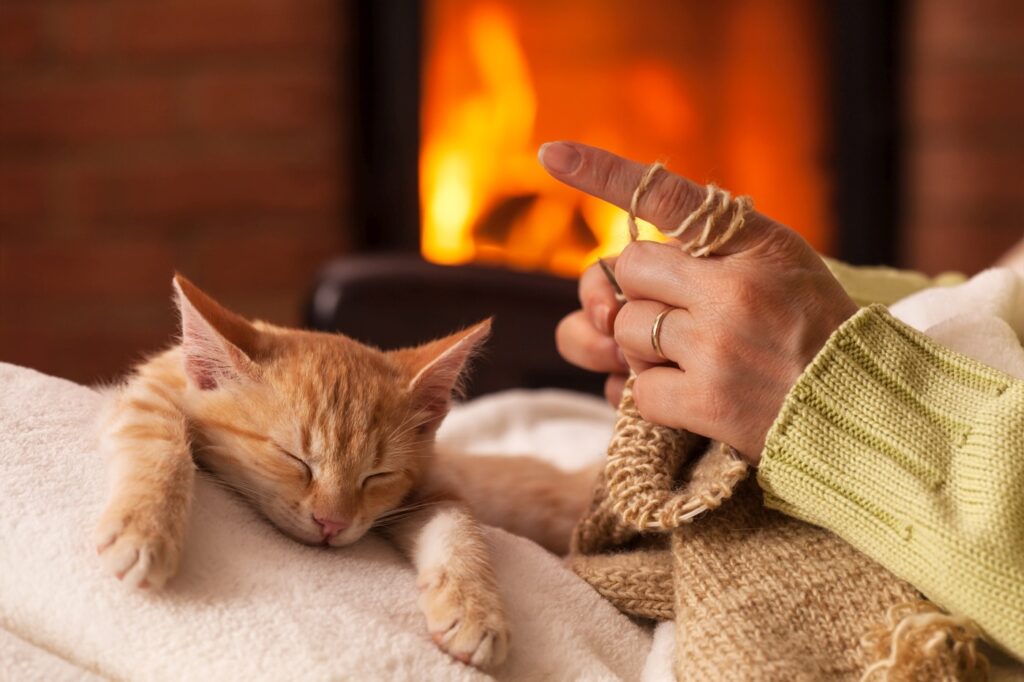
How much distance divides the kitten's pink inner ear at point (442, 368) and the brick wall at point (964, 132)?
1842 mm

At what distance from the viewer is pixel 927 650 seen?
721 millimetres

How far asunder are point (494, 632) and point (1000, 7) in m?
2.32

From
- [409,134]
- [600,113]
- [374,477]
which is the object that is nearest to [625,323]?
[374,477]

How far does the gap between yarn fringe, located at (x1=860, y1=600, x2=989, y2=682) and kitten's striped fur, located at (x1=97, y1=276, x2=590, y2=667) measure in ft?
0.86

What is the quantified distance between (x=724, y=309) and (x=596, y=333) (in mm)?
314

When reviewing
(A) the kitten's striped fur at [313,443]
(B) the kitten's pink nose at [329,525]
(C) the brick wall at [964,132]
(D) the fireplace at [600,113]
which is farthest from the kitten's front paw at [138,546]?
(C) the brick wall at [964,132]

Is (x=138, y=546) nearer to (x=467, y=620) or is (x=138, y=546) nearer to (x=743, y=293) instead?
(x=467, y=620)

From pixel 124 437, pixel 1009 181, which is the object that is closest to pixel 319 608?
pixel 124 437

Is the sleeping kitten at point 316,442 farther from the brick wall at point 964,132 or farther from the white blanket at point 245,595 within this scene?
the brick wall at point 964,132

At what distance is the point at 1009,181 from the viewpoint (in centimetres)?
258

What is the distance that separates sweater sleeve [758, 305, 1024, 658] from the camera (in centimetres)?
75

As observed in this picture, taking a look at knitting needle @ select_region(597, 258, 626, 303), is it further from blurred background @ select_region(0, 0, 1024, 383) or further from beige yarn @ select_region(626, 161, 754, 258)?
blurred background @ select_region(0, 0, 1024, 383)

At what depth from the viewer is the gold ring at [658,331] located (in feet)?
2.87

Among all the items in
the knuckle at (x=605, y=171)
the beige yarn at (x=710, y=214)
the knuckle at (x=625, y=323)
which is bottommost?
the knuckle at (x=625, y=323)
